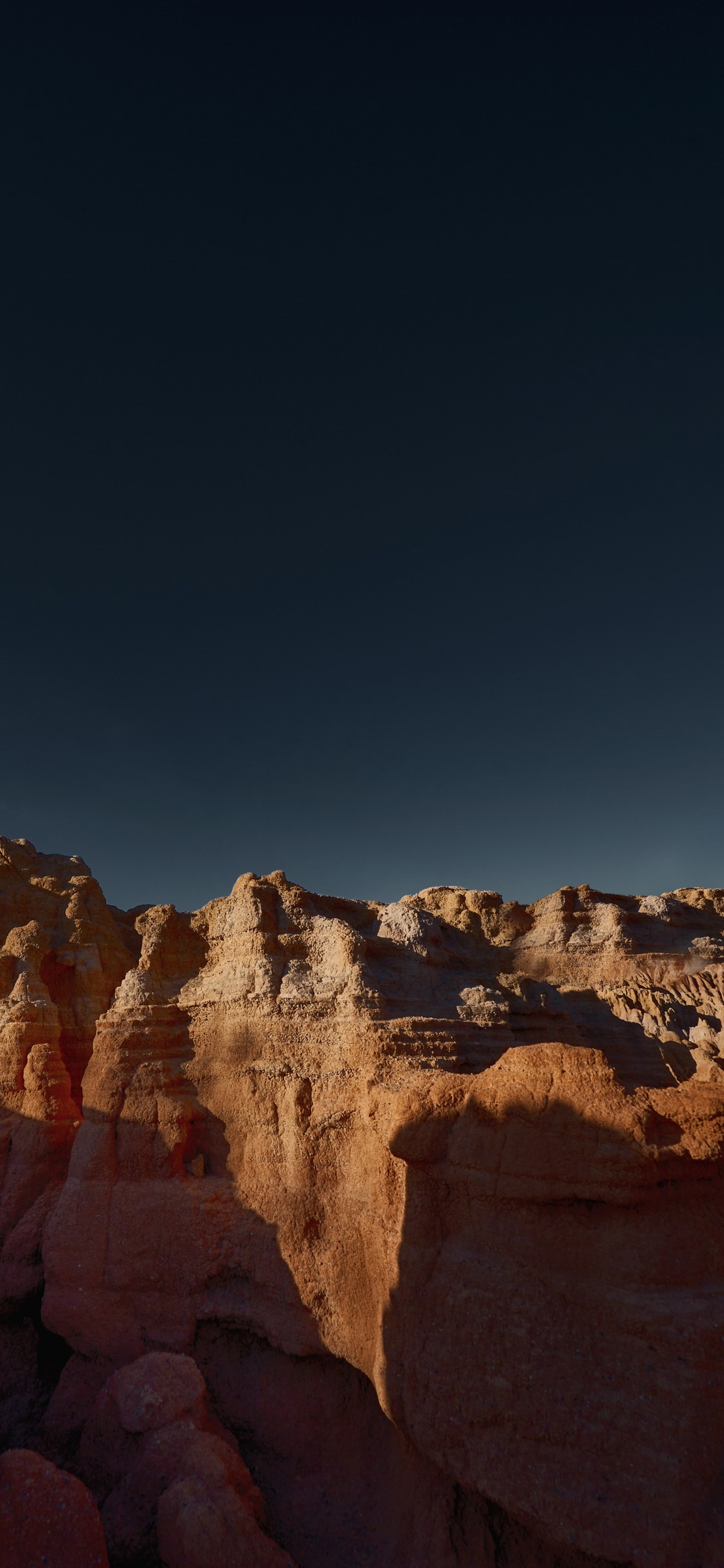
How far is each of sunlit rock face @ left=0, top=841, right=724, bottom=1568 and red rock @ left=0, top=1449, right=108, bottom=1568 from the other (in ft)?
14.7

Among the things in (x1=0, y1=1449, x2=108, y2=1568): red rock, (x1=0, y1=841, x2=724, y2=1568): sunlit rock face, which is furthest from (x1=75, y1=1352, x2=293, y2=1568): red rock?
(x1=0, y1=841, x2=724, y2=1568): sunlit rock face

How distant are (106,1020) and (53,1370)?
7637 millimetres

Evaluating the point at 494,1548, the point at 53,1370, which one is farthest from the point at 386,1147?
the point at 53,1370

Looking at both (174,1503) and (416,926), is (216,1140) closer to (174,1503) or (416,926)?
(174,1503)

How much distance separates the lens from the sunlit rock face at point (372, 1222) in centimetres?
806

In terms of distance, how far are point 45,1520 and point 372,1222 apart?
238 inches

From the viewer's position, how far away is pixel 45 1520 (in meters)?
7.58

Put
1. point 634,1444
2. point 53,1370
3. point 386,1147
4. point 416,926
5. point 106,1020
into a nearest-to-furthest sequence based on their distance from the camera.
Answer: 1. point 634,1444
2. point 386,1147
3. point 53,1370
4. point 106,1020
5. point 416,926

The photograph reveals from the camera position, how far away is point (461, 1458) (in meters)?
8.55

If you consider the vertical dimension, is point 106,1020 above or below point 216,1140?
above

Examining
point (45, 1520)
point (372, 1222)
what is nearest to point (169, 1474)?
point (45, 1520)

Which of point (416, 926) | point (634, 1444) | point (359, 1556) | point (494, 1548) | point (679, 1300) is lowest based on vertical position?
point (359, 1556)

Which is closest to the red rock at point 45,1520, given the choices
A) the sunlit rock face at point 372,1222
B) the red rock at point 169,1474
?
the red rock at point 169,1474

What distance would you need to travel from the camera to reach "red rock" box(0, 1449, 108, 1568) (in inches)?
286
